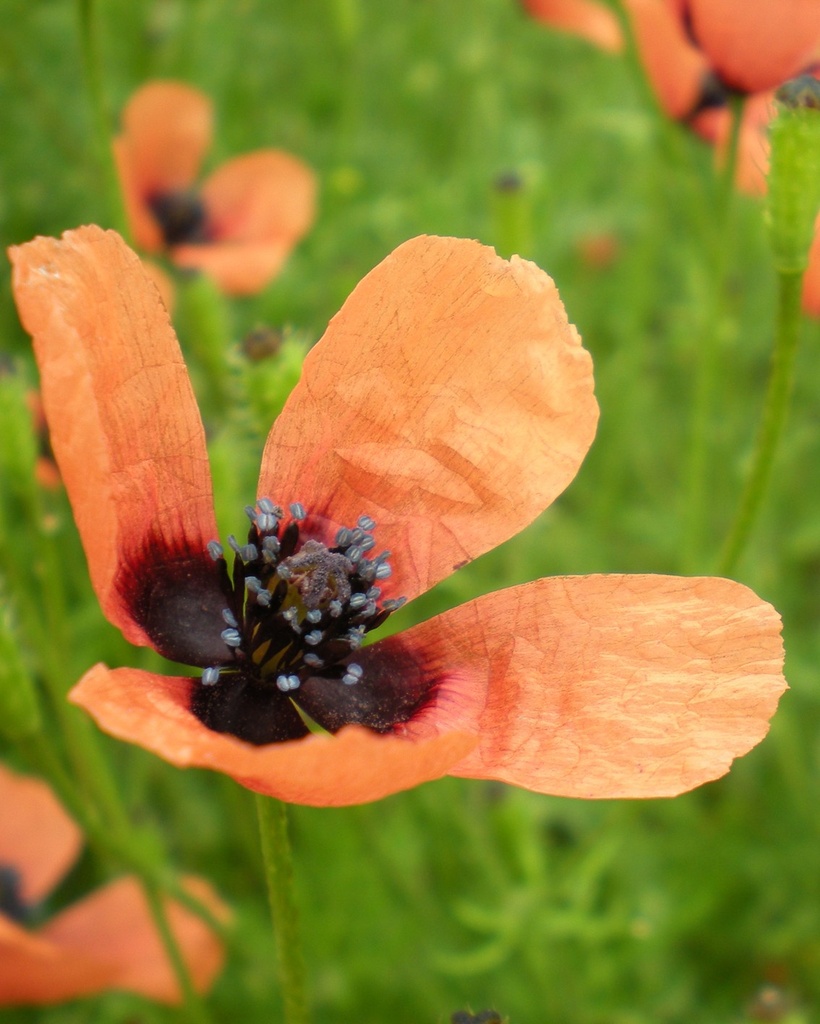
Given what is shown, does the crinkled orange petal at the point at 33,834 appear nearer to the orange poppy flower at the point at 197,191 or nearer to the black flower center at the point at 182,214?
the orange poppy flower at the point at 197,191

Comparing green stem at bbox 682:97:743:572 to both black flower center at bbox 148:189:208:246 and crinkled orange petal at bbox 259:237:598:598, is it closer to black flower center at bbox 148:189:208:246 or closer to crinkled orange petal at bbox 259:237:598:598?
crinkled orange petal at bbox 259:237:598:598

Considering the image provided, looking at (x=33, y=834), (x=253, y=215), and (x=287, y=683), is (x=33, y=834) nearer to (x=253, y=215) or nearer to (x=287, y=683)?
(x=287, y=683)

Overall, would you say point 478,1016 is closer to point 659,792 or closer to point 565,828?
point 659,792

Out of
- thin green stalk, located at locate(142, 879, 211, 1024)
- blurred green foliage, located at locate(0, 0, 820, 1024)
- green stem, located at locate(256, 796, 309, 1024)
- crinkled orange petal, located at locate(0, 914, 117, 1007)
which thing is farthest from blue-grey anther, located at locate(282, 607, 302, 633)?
thin green stalk, located at locate(142, 879, 211, 1024)

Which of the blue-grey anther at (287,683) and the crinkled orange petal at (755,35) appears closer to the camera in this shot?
the blue-grey anther at (287,683)

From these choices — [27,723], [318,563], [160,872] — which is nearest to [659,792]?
[318,563]

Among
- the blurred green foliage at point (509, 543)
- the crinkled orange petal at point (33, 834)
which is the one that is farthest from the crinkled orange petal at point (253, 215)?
the crinkled orange petal at point (33, 834)

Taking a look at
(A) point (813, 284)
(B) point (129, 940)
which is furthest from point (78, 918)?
(A) point (813, 284)
